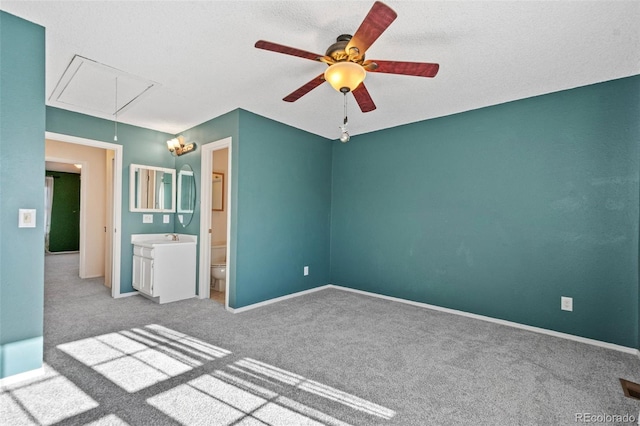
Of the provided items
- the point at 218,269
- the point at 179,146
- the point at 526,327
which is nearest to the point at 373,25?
the point at 526,327

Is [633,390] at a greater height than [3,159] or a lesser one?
lesser

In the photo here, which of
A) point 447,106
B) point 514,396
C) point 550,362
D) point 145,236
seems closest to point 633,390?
point 550,362

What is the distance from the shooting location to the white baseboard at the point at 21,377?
1.87 meters

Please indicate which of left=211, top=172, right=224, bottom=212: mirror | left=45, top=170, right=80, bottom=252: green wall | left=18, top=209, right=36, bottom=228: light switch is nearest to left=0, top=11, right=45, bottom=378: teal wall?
left=18, top=209, right=36, bottom=228: light switch

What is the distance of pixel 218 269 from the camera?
14.2ft

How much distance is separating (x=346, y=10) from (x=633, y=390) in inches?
123

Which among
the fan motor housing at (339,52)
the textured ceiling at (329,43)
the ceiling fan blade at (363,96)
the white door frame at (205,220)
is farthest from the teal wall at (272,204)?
the fan motor housing at (339,52)

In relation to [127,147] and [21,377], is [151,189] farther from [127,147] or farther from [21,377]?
[21,377]

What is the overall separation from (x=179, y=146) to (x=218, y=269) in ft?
6.15

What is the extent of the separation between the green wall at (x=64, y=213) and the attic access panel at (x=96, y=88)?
259 inches

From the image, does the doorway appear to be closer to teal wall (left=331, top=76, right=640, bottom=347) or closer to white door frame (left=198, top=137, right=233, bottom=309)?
white door frame (left=198, top=137, right=233, bottom=309)

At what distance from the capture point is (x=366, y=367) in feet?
7.23

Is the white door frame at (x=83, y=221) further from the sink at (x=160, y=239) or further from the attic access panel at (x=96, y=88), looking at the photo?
the attic access panel at (x=96, y=88)

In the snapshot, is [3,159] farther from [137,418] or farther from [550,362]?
[550,362]
